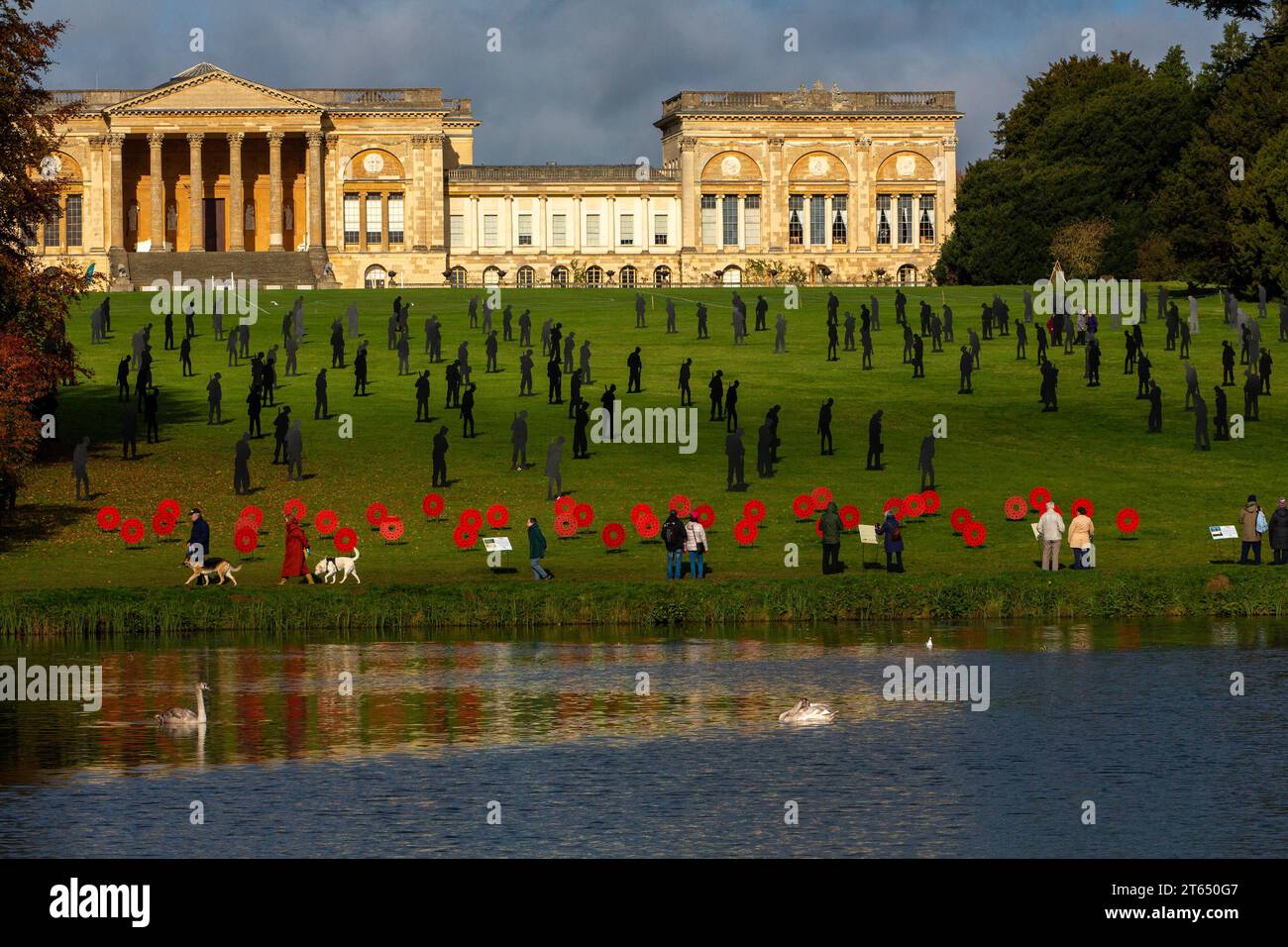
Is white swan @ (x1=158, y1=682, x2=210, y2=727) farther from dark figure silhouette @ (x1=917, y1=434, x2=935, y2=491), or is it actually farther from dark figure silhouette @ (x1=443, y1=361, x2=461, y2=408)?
dark figure silhouette @ (x1=443, y1=361, x2=461, y2=408)

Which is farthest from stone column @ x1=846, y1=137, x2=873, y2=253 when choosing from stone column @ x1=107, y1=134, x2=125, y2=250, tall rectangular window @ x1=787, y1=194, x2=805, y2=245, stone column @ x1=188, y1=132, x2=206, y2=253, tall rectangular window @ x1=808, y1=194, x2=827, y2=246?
stone column @ x1=107, y1=134, x2=125, y2=250

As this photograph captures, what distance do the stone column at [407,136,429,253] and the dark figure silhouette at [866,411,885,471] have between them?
3749 inches

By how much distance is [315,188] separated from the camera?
142 metres

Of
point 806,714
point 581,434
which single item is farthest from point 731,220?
point 806,714

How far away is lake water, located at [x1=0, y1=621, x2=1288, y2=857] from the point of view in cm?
2381

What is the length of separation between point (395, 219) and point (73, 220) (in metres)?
23.5

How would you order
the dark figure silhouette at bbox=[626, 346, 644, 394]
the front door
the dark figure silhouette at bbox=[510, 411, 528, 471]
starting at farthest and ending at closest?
the front door, the dark figure silhouette at bbox=[626, 346, 644, 394], the dark figure silhouette at bbox=[510, 411, 528, 471]

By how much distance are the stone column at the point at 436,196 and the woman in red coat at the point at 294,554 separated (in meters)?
106

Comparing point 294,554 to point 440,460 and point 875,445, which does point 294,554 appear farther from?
point 875,445

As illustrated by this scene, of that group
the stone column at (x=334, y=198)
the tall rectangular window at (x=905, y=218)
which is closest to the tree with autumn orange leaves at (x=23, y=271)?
the stone column at (x=334, y=198)

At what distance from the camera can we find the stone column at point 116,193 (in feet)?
462

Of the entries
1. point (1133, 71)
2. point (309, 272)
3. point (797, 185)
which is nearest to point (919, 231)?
point (797, 185)

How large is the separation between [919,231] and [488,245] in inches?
1325

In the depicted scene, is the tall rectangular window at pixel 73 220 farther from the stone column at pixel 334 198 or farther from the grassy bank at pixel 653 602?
the grassy bank at pixel 653 602
